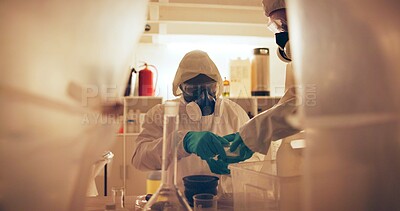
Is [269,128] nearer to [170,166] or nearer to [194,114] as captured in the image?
[170,166]

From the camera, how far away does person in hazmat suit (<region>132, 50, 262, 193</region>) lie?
4.67 feet

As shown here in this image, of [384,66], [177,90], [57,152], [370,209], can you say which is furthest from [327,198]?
[177,90]

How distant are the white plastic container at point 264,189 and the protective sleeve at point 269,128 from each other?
0.24ft

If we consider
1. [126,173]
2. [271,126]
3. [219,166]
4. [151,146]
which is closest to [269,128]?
[271,126]

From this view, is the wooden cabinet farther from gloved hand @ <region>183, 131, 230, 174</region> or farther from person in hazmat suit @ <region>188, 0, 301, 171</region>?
person in hazmat suit @ <region>188, 0, 301, 171</region>

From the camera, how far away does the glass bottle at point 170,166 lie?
642mm

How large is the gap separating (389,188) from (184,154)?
2.55ft

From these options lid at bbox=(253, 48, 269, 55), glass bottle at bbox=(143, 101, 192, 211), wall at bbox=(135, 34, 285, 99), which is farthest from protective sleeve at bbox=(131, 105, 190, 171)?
lid at bbox=(253, 48, 269, 55)

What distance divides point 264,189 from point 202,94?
3.06 ft

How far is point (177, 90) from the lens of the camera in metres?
1.68

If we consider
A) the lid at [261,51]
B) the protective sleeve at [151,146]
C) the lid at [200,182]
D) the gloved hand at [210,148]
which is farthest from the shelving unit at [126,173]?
the lid at [261,51]

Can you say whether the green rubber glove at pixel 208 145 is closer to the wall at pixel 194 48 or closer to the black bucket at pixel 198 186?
the black bucket at pixel 198 186

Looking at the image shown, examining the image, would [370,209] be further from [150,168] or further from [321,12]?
[150,168]

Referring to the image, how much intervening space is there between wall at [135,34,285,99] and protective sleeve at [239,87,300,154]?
43.5 inches
